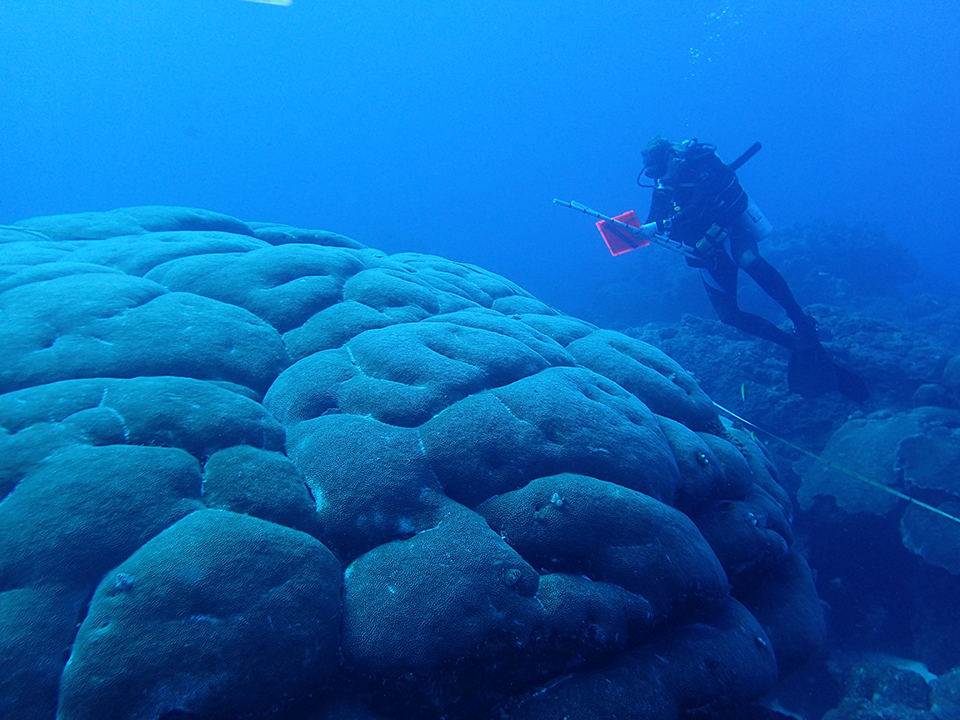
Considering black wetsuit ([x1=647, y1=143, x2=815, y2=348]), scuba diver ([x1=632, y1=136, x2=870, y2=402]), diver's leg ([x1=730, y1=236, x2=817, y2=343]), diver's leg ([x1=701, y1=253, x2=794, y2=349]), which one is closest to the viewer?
diver's leg ([x1=730, y1=236, x2=817, y2=343])

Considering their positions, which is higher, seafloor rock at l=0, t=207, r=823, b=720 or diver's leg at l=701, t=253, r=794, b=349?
diver's leg at l=701, t=253, r=794, b=349

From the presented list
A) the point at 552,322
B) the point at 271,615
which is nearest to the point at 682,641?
the point at 271,615

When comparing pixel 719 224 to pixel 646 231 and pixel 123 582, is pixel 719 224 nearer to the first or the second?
pixel 646 231

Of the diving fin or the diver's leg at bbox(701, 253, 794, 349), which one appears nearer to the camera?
the diving fin

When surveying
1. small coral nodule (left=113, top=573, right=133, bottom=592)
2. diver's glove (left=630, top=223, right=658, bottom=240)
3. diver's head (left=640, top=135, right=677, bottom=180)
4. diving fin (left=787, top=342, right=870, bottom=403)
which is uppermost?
diver's head (left=640, top=135, right=677, bottom=180)

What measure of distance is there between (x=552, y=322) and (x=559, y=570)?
3.59m

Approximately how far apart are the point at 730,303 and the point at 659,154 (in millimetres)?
3619

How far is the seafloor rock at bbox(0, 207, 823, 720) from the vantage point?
216 cm

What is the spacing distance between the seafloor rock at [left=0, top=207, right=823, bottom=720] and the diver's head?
727 cm

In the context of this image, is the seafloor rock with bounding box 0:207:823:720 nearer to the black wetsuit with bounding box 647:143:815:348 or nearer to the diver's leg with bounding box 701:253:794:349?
the diver's leg with bounding box 701:253:794:349

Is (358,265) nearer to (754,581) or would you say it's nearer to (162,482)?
(162,482)

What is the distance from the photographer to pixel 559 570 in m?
2.89

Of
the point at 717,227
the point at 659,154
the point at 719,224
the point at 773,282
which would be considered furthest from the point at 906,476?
the point at 659,154

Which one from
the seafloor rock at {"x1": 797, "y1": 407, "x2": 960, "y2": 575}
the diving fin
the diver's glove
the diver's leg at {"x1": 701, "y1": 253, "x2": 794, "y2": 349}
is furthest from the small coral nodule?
the diver's leg at {"x1": 701, "y1": 253, "x2": 794, "y2": 349}
